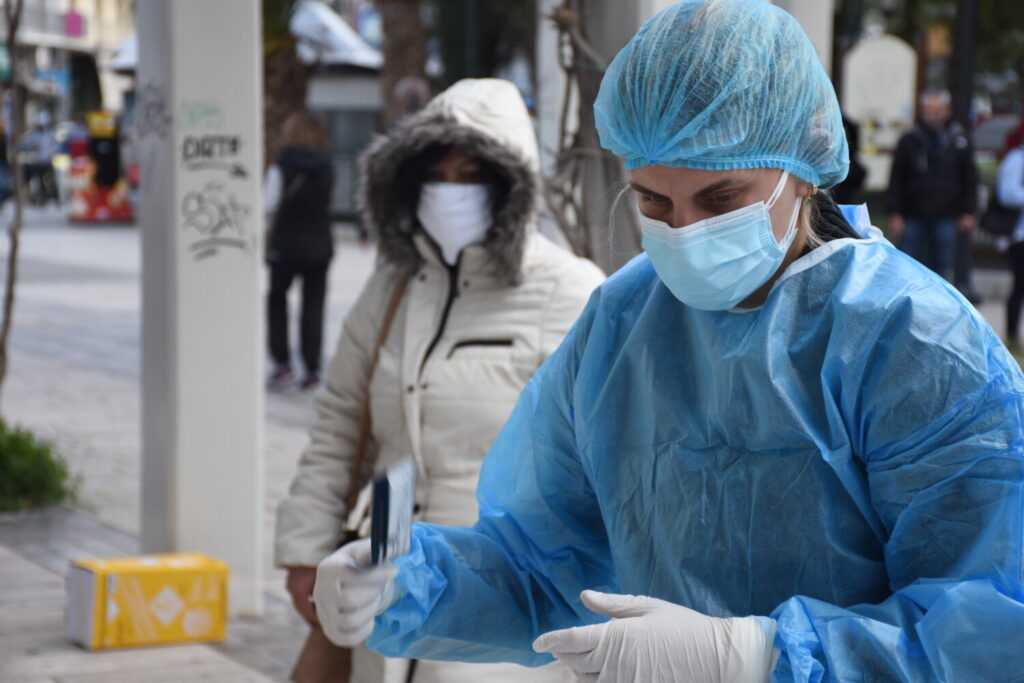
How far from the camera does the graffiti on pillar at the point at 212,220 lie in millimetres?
5746

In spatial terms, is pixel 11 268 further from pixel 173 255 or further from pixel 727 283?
pixel 727 283

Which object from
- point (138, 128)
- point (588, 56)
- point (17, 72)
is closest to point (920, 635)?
point (588, 56)

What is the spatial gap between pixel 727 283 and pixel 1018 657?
0.53 meters

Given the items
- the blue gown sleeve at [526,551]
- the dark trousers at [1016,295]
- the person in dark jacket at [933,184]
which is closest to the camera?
the blue gown sleeve at [526,551]

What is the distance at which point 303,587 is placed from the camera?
11.4 feet

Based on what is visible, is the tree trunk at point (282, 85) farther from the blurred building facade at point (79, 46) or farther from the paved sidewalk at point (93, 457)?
the blurred building facade at point (79, 46)

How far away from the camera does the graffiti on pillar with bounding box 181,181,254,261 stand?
5.75 metres

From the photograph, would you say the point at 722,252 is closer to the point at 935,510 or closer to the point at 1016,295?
the point at 935,510

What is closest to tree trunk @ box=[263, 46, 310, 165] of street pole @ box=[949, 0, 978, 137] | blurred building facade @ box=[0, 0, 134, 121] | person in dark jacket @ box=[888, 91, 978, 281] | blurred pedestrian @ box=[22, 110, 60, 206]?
blurred pedestrian @ box=[22, 110, 60, 206]

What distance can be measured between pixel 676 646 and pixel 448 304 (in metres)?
1.85

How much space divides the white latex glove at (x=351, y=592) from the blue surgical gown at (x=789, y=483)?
8 centimetres

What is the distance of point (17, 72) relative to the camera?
7.84 metres

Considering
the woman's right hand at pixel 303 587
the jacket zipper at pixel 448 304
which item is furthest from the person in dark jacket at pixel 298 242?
the woman's right hand at pixel 303 587

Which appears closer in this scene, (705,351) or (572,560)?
(705,351)
